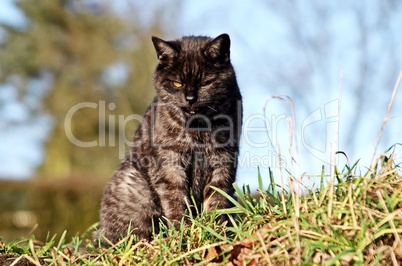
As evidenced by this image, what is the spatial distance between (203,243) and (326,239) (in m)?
0.89

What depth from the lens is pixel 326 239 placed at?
9.36ft

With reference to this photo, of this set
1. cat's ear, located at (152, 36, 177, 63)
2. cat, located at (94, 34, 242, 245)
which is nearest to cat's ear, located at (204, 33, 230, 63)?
cat, located at (94, 34, 242, 245)

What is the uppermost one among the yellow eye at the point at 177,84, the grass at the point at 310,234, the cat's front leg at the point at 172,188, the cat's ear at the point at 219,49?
the cat's ear at the point at 219,49

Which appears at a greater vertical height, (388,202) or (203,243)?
(388,202)

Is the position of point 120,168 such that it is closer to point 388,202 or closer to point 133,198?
point 133,198

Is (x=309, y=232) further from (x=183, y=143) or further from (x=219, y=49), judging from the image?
(x=219, y=49)

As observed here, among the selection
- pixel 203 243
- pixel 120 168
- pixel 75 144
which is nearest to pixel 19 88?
pixel 75 144

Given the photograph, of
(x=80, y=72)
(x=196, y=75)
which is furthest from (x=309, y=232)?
(x=80, y=72)

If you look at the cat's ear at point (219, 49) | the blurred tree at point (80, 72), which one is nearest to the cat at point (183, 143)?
the cat's ear at point (219, 49)

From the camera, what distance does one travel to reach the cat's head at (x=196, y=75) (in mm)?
4891

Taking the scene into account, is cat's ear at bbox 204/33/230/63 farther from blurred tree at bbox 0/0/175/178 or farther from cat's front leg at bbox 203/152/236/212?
blurred tree at bbox 0/0/175/178

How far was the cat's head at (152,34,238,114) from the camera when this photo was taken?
489 centimetres

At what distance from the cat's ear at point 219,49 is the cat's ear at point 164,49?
0.34 meters

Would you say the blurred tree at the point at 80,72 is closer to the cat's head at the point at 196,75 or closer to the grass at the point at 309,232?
the cat's head at the point at 196,75
